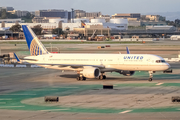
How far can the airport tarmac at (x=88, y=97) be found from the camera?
3216cm

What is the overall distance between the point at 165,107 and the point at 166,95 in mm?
6733

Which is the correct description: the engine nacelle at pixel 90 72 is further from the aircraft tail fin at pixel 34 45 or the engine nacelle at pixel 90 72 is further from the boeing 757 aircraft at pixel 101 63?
the aircraft tail fin at pixel 34 45

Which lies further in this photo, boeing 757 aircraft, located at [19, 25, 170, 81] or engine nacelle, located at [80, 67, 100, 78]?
boeing 757 aircraft, located at [19, 25, 170, 81]

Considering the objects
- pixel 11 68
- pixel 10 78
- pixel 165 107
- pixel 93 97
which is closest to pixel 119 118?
pixel 165 107

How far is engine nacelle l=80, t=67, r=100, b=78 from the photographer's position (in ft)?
169

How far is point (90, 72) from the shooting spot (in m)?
51.7

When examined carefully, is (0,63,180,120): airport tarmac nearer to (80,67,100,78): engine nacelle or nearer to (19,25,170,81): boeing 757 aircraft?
(80,67,100,78): engine nacelle

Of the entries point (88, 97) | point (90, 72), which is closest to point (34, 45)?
point (90, 72)

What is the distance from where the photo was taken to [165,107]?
1378 inches

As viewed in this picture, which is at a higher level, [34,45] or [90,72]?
[34,45]

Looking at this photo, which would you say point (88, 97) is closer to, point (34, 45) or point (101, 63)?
point (101, 63)

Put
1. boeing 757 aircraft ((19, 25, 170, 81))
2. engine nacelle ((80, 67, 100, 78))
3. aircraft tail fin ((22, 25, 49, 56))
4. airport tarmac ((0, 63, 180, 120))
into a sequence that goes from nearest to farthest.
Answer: airport tarmac ((0, 63, 180, 120)) → engine nacelle ((80, 67, 100, 78)) → boeing 757 aircraft ((19, 25, 170, 81)) → aircraft tail fin ((22, 25, 49, 56))

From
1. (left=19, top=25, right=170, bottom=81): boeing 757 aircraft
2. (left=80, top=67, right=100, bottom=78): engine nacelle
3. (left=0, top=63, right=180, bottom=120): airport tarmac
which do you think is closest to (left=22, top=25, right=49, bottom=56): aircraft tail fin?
(left=19, top=25, right=170, bottom=81): boeing 757 aircraft

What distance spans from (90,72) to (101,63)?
11.7 feet
